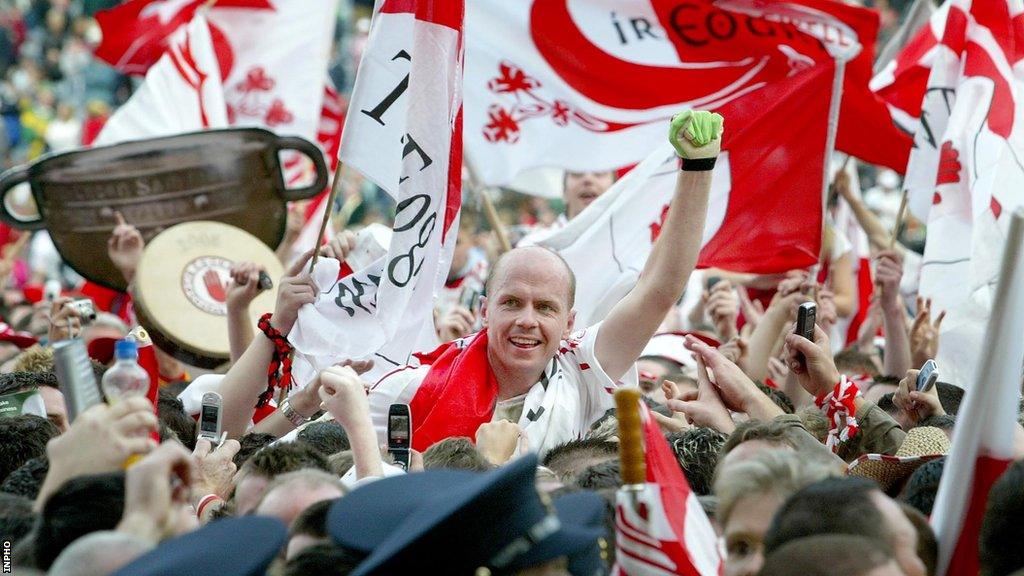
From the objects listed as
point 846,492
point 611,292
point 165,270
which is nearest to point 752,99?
point 611,292

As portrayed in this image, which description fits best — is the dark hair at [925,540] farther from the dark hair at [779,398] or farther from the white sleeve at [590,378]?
the dark hair at [779,398]

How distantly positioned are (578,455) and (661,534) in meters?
1.20

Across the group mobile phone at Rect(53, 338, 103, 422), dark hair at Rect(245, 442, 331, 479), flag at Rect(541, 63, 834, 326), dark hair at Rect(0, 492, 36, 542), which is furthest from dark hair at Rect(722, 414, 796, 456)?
flag at Rect(541, 63, 834, 326)

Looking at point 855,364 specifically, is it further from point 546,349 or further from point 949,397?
point 546,349

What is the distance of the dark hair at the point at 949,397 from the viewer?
516 centimetres

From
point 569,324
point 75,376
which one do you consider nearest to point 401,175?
point 569,324

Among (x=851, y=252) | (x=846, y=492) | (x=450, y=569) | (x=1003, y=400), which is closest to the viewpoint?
(x=450, y=569)

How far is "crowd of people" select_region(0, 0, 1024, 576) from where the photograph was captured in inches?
103

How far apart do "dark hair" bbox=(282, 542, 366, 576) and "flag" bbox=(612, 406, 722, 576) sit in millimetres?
648

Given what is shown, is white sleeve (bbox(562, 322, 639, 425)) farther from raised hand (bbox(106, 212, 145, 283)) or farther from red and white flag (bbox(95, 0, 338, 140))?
red and white flag (bbox(95, 0, 338, 140))

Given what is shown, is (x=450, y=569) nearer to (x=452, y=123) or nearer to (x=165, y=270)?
(x=452, y=123)

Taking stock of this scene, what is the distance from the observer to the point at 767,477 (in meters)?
3.14

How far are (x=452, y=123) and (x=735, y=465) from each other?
100 inches

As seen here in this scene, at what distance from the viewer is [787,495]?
310 centimetres
